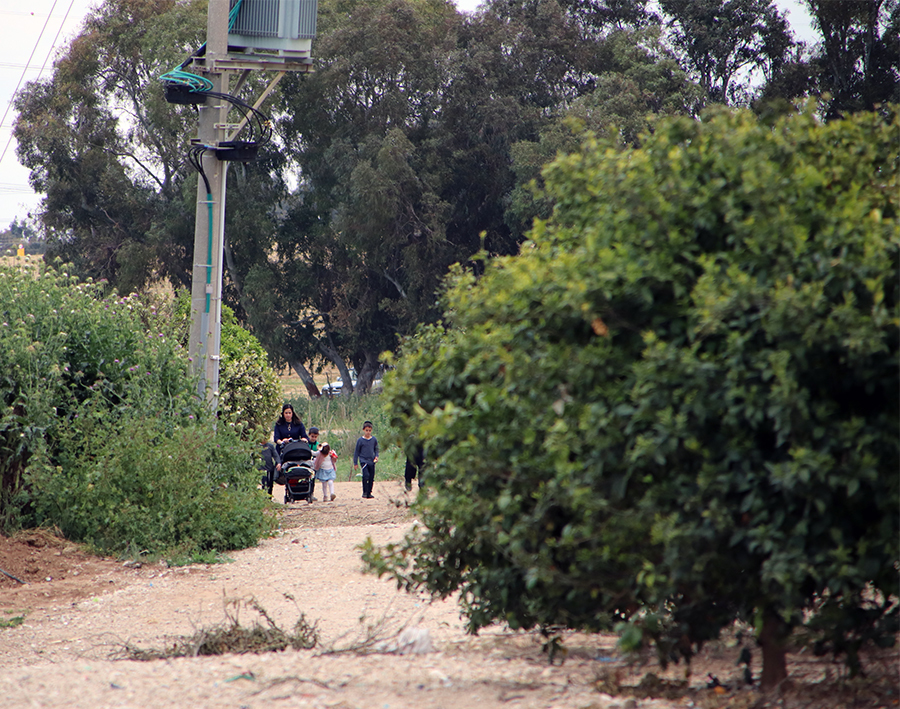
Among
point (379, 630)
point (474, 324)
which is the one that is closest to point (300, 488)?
point (379, 630)

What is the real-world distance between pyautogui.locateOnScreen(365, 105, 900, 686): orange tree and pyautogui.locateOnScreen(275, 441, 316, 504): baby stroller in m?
9.24

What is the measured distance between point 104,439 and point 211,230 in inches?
130

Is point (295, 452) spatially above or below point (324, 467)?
above

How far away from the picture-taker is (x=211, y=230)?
11750 millimetres

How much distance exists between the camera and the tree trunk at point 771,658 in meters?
4.10

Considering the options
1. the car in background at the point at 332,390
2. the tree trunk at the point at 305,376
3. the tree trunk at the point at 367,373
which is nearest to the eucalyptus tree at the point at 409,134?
the tree trunk at the point at 367,373

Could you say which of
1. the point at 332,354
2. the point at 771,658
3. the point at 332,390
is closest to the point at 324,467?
the point at 771,658

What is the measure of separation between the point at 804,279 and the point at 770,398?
1.65 feet

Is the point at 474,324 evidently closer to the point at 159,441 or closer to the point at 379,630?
the point at 379,630

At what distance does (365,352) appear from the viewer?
35969 millimetres

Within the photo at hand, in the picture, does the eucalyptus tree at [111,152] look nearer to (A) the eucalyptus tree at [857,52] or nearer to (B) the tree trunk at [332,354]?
(B) the tree trunk at [332,354]

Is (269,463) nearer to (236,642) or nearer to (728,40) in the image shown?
(236,642)

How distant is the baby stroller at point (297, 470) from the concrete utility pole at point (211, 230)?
6.74 feet

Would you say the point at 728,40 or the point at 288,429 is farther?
the point at 728,40
